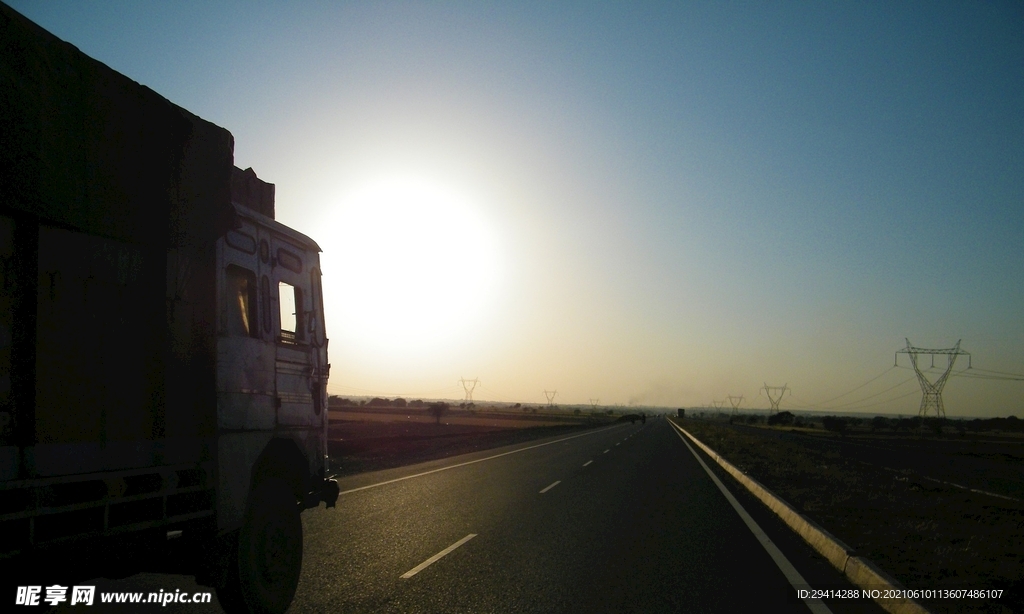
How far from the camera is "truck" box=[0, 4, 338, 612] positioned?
13.4ft

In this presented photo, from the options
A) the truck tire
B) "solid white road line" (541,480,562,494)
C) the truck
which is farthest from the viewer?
"solid white road line" (541,480,562,494)

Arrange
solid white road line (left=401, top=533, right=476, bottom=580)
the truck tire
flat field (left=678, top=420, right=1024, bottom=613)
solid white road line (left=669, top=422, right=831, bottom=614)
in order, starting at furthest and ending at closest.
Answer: solid white road line (left=401, top=533, right=476, bottom=580)
flat field (left=678, top=420, right=1024, bottom=613)
solid white road line (left=669, top=422, right=831, bottom=614)
the truck tire

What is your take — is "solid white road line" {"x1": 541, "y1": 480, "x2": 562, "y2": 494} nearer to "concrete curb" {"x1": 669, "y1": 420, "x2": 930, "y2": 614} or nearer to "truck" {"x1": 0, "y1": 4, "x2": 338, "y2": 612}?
"concrete curb" {"x1": 669, "y1": 420, "x2": 930, "y2": 614}

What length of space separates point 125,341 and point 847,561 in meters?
7.79

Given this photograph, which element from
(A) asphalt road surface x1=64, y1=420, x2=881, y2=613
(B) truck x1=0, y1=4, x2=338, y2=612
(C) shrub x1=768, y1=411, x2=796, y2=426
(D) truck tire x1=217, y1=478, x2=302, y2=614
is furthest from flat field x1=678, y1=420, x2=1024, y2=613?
(C) shrub x1=768, y1=411, x2=796, y2=426

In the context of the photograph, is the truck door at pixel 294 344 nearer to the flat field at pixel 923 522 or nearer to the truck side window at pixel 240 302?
the truck side window at pixel 240 302

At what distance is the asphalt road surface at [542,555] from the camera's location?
6.83 meters

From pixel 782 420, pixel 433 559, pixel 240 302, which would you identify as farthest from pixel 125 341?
pixel 782 420

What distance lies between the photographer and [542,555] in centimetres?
890

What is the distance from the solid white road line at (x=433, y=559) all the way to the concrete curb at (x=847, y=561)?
466cm

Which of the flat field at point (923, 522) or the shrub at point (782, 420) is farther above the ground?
the flat field at point (923, 522)

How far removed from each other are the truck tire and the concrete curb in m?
5.54

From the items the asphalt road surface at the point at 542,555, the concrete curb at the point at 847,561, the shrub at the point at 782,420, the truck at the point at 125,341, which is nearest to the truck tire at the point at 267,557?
the truck at the point at 125,341

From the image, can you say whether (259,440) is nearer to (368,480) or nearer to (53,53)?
(53,53)
